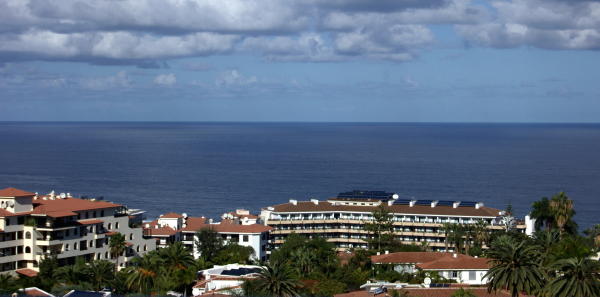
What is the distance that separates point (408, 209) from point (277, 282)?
186 ft

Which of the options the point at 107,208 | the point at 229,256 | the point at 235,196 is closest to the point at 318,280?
the point at 229,256

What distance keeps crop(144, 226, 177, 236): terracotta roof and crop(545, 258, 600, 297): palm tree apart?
2341 inches

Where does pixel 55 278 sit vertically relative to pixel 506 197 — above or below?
below

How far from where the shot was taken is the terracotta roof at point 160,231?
3661 inches

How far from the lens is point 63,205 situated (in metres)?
82.1

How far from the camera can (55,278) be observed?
6234cm

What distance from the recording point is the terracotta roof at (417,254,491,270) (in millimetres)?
64875

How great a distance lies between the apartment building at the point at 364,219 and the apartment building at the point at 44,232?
83.0 feet

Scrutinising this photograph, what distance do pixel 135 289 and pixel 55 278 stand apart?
31.1ft

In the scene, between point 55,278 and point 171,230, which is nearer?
point 55,278

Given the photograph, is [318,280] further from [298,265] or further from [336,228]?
[336,228]

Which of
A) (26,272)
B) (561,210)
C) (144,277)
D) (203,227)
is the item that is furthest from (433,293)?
(203,227)

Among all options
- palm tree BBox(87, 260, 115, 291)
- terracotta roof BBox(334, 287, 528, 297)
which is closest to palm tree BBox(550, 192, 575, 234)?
terracotta roof BBox(334, 287, 528, 297)

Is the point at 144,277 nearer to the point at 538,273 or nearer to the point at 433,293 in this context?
the point at 433,293
